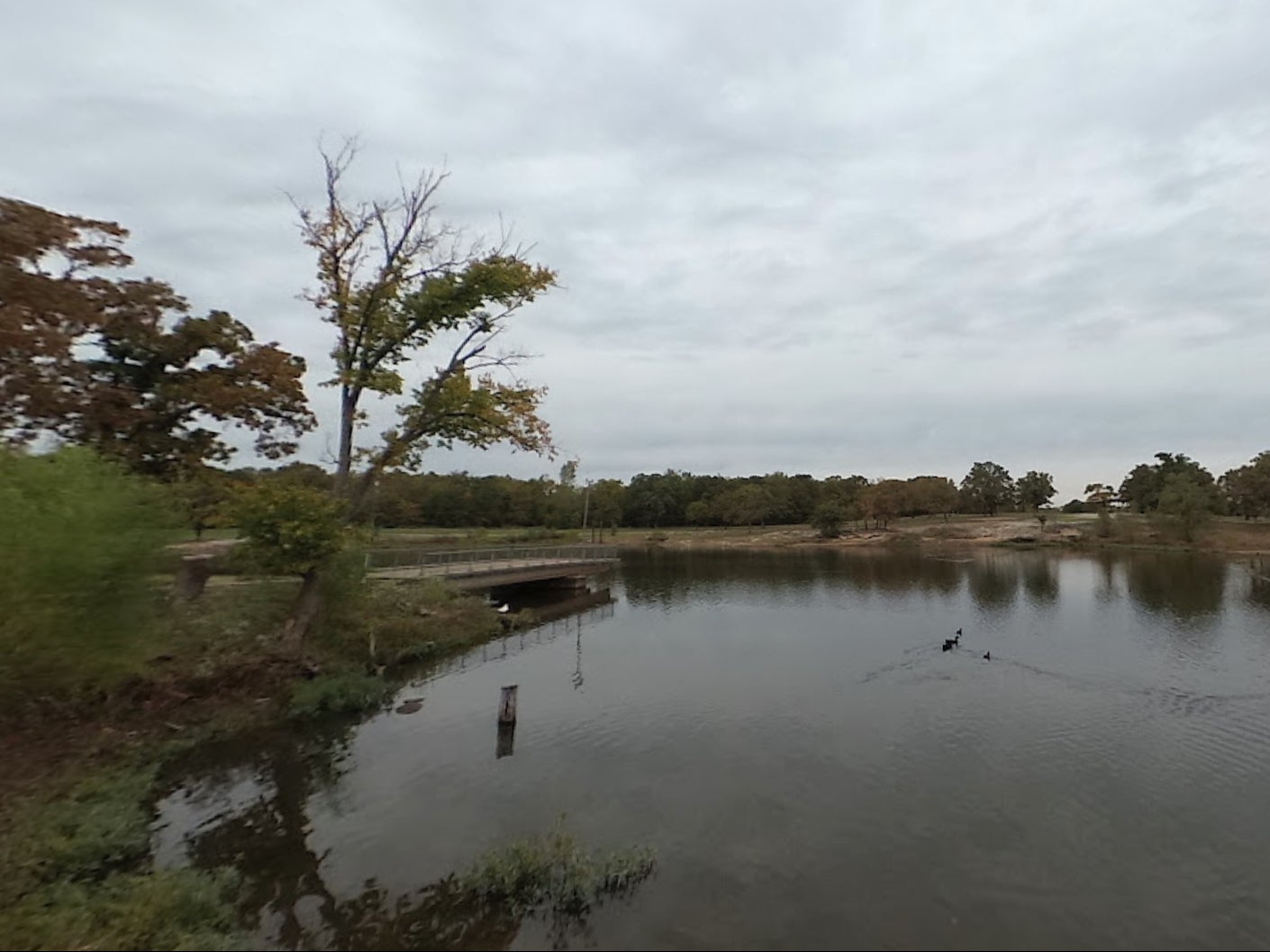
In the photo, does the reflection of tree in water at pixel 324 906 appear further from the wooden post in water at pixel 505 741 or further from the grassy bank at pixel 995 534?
the grassy bank at pixel 995 534

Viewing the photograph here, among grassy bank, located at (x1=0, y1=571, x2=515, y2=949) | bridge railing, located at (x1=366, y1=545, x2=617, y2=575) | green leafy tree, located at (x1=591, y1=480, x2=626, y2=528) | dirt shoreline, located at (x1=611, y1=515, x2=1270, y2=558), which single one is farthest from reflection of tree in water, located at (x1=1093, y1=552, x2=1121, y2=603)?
green leafy tree, located at (x1=591, y1=480, x2=626, y2=528)

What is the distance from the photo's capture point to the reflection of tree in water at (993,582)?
160 feet

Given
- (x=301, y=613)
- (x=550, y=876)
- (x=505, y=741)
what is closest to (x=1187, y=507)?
(x=505, y=741)

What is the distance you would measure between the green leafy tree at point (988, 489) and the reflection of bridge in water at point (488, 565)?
10665 cm

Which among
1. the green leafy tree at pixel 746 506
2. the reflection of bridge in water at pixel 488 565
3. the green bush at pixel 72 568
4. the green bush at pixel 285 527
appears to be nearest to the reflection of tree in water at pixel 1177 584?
the reflection of bridge in water at pixel 488 565

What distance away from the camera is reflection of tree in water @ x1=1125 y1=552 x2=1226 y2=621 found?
43.1m

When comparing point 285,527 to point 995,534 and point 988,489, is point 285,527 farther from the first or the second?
point 988,489

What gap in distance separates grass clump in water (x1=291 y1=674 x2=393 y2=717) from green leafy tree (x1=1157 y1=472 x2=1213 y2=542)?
310ft

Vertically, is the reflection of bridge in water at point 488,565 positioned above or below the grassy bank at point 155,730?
above

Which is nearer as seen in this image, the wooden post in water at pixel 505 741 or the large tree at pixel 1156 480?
the wooden post in water at pixel 505 741

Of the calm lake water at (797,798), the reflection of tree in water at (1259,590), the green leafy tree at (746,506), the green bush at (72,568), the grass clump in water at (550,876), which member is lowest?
the calm lake water at (797,798)

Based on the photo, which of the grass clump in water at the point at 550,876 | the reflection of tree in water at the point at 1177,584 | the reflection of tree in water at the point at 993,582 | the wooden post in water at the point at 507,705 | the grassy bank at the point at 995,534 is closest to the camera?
the grass clump in water at the point at 550,876

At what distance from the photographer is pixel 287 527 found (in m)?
21.8

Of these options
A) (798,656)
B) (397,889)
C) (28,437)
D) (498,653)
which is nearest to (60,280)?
(28,437)
